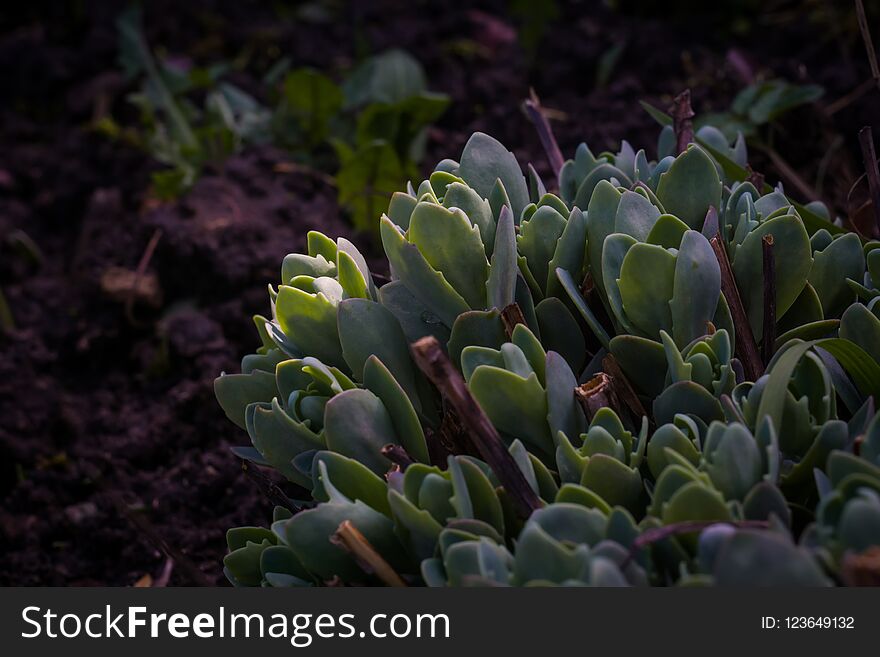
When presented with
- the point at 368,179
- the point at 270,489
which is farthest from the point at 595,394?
the point at 368,179

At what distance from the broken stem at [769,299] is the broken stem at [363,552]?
60cm

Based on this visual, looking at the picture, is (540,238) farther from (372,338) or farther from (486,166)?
(372,338)

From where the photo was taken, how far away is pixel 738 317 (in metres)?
1.31

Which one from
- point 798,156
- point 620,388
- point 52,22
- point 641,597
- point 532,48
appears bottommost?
point 641,597

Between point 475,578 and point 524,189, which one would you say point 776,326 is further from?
point 475,578

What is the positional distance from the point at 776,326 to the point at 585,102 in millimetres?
1614

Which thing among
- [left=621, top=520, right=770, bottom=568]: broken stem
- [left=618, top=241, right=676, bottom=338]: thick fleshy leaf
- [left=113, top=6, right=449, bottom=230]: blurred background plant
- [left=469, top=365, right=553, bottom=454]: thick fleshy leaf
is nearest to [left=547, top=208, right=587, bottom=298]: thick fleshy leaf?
[left=618, top=241, right=676, bottom=338]: thick fleshy leaf

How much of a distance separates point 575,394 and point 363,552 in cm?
33

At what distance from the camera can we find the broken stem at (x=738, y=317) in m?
1.31

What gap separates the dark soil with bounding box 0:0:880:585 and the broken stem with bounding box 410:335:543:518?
0.94 m

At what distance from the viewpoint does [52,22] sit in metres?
4.00

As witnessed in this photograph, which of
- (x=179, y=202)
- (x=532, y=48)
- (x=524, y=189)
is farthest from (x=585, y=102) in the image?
(x=524, y=189)

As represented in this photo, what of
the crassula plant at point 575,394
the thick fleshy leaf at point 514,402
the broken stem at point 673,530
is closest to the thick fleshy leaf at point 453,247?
the crassula plant at point 575,394

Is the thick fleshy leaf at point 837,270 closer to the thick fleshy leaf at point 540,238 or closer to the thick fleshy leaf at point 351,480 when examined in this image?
the thick fleshy leaf at point 540,238
